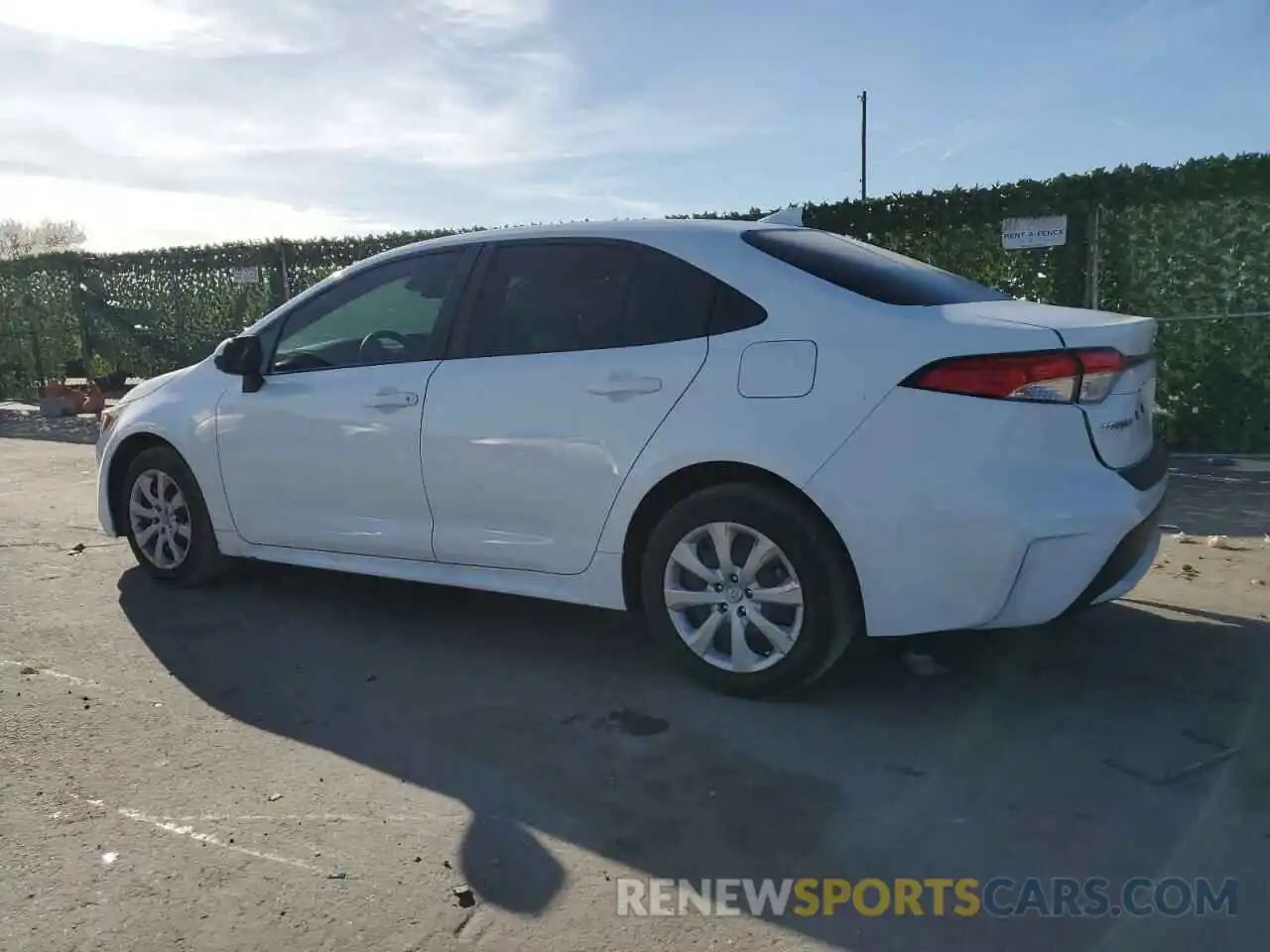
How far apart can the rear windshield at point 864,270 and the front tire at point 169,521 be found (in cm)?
300

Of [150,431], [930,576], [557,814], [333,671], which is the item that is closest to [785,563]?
[930,576]

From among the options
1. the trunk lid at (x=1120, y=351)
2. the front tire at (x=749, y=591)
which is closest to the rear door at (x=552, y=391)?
the front tire at (x=749, y=591)

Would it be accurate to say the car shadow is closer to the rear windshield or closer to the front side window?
the front side window

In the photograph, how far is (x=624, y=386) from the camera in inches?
154

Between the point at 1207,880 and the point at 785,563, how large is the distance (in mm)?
1504

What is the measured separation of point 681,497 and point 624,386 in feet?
1.46

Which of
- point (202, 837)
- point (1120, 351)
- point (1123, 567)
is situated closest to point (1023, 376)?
point (1120, 351)

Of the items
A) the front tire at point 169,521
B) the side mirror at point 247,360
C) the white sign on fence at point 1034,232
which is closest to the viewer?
the side mirror at point 247,360

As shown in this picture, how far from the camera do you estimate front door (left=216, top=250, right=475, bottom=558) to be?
448 cm

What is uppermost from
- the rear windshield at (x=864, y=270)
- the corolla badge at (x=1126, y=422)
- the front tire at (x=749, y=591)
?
the rear windshield at (x=864, y=270)

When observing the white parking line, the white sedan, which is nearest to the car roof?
the white sedan

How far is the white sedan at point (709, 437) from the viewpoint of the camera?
338 centimetres

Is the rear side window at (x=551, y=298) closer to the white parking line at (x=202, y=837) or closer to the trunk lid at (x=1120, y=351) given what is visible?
the trunk lid at (x=1120, y=351)

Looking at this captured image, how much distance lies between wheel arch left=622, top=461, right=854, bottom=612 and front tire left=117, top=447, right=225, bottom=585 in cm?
236
